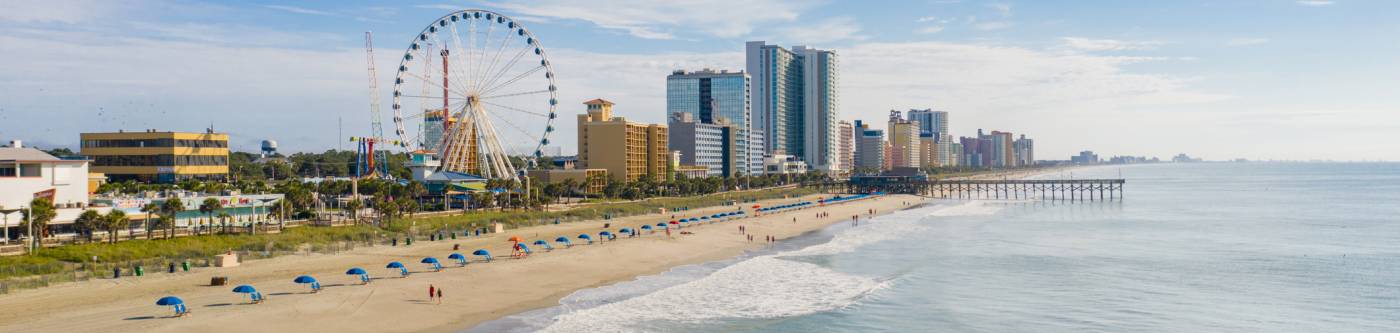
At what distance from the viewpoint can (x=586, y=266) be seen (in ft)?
180

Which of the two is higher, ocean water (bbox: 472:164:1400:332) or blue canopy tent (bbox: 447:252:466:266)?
blue canopy tent (bbox: 447:252:466:266)

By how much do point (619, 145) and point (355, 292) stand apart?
10448 centimetres

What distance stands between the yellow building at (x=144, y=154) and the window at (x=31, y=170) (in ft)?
128

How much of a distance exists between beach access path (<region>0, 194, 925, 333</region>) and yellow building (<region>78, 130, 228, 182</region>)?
1766 inches

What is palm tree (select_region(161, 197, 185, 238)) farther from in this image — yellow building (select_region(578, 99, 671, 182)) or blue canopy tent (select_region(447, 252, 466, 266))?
yellow building (select_region(578, 99, 671, 182))

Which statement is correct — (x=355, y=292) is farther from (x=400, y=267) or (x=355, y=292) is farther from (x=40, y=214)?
(x=40, y=214)

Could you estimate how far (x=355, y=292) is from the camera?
41781 mm

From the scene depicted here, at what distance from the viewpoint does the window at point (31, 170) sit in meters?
55.7

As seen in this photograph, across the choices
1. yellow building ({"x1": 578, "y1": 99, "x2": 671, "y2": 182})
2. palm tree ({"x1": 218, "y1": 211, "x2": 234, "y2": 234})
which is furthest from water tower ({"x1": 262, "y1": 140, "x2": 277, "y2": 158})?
palm tree ({"x1": 218, "y1": 211, "x2": 234, "y2": 234})

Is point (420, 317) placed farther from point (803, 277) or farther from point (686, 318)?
point (803, 277)

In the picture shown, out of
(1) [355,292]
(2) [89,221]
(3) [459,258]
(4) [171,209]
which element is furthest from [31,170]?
(1) [355,292]

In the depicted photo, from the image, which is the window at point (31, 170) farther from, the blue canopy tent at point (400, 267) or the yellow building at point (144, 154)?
the yellow building at point (144, 154)

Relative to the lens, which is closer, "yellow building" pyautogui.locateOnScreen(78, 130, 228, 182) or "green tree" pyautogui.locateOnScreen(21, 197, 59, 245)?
"green tree" pyautogui.locateOnScreen(21, 197, 59, 245)

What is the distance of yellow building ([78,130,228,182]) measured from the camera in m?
93.7
